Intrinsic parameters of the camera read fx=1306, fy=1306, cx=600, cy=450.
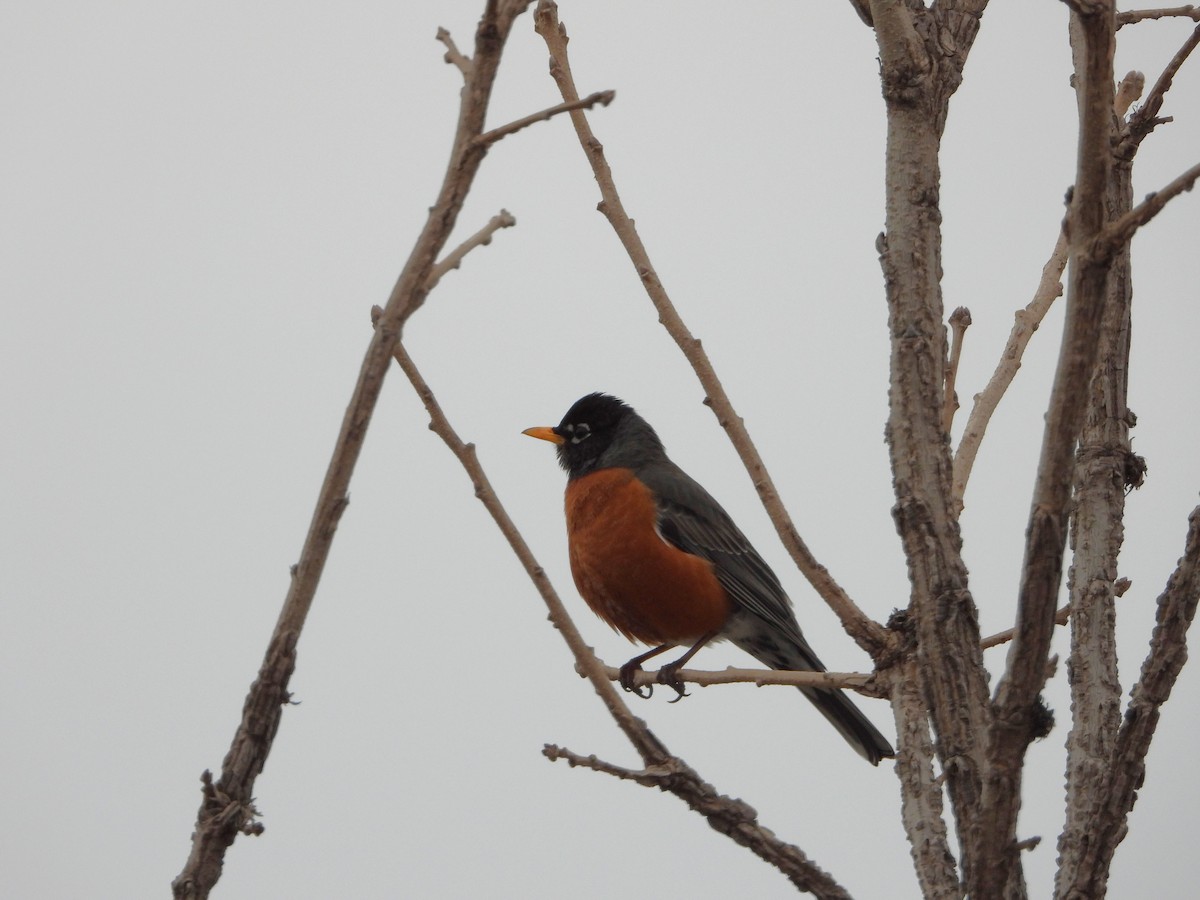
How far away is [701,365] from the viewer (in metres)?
2.66

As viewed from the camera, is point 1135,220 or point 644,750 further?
point 644,750

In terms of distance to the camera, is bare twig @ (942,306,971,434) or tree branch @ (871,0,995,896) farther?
bare twig @ (942,306,971,434)

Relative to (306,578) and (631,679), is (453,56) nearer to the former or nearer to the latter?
(306,578)

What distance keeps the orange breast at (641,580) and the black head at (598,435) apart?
0.87m

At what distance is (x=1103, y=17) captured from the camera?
→ 5.31ft

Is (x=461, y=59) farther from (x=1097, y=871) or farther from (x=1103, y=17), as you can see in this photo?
(x=1097, y=871)

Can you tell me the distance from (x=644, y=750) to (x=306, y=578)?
0.89 m

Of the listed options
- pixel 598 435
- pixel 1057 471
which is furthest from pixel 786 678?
pixel 598 435

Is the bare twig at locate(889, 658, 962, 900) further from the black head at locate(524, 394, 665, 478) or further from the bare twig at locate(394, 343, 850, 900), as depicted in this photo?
the black head at locate(524, 394, 665, 478)

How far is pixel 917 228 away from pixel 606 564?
3236mm

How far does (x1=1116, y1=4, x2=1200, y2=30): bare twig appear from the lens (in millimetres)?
3322

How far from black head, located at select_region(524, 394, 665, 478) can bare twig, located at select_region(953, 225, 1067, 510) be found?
3500mm

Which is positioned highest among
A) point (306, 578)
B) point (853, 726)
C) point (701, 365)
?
point (853, 726)

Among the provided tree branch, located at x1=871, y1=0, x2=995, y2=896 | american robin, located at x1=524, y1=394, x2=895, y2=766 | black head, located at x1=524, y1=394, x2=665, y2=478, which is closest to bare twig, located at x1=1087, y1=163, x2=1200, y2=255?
tree branch, located at x1=871, y1=0, x2=995, y2=896
